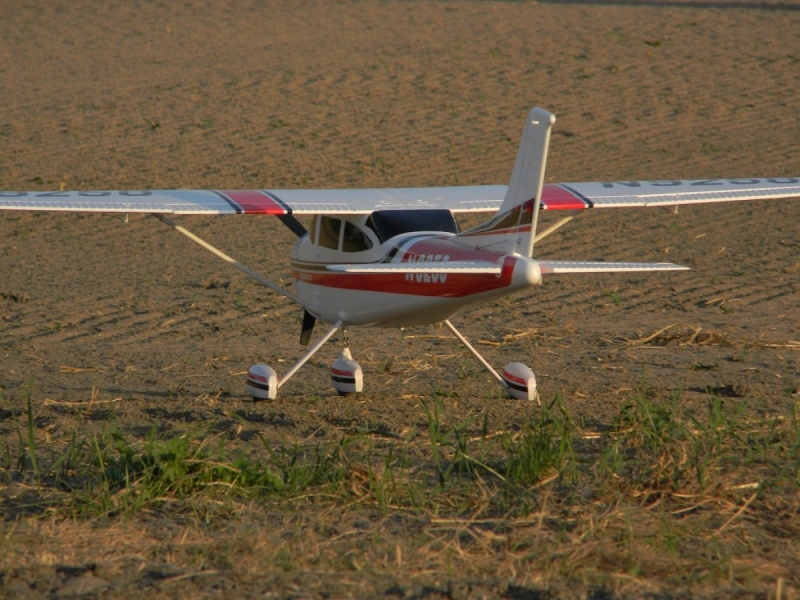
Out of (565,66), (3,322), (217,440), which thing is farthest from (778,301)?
(565,66)

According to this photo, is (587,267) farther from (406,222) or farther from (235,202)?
(235,202)

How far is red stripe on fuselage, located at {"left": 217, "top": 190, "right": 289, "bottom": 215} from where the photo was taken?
880 cm

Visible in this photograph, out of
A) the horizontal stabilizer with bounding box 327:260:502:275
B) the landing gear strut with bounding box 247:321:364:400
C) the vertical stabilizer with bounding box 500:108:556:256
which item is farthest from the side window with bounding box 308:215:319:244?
the vertical stabilizer with bounding box 500:108:556:256

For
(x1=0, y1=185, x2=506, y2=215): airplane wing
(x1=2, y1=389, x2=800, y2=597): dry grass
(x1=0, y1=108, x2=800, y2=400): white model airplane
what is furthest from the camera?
(x1=0, y1=185, x2=506, y2=215): airplane wing

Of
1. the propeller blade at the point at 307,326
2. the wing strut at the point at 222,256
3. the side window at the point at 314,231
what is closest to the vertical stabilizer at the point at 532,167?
the side window at the point at 314,231

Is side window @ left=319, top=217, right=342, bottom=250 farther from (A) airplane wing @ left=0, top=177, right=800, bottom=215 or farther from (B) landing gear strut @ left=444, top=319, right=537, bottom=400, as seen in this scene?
(B) landing gear strut @ left=444, top=319, right=537, bottom=400

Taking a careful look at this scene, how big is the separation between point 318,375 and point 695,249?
21.6 ft

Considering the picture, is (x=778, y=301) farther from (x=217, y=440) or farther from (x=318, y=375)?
(x=217, y=440)

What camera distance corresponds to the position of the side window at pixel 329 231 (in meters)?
9.15

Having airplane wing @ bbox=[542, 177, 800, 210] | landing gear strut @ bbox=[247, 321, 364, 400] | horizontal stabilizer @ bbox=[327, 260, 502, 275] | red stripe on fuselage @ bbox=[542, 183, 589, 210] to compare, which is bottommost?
landing gear strut @ bbox=[247, 321, 364, 400]

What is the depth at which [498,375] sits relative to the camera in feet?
29.9

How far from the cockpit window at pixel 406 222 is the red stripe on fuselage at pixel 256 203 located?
73 cm

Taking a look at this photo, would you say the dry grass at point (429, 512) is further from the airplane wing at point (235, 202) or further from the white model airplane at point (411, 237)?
the airplane wing at point (235, 202)

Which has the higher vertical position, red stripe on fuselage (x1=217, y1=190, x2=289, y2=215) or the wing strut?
red stripe on fuselage (x1=217, y1=190, x2=289, y2=215)
